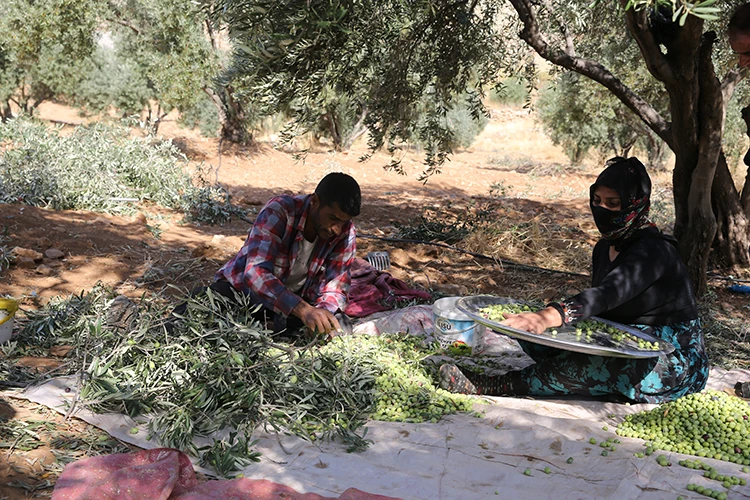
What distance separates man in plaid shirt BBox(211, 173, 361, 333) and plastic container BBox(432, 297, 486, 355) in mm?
604

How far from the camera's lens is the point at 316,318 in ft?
10.9

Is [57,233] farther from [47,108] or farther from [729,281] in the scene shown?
[47,108]

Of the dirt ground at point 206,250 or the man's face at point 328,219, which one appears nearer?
the dirt ground at point 206,250

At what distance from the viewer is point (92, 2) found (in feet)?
34.4

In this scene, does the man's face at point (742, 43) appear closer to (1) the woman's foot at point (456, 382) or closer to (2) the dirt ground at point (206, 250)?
(1) the woman's foot at point (456, 382)

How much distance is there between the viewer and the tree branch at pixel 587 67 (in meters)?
4.67

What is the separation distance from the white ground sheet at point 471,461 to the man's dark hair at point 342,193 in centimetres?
118

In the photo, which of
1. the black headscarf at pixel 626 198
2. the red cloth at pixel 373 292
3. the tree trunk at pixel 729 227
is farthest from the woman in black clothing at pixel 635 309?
the tree trunk at pixel 729 227

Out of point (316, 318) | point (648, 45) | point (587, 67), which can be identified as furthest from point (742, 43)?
point (316, 318)

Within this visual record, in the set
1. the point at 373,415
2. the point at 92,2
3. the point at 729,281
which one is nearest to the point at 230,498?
the point at 373,415

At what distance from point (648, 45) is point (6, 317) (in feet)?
13.7

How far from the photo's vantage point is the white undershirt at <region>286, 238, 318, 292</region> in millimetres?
3793

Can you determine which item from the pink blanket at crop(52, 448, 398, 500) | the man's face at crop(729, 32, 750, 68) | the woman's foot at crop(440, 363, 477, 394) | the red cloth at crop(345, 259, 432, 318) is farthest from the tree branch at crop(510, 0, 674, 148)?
the pink blanket at crop(52, 448, 398, 500)

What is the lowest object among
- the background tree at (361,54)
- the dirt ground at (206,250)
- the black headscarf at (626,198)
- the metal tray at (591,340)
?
the dirt ground at (206,250)
